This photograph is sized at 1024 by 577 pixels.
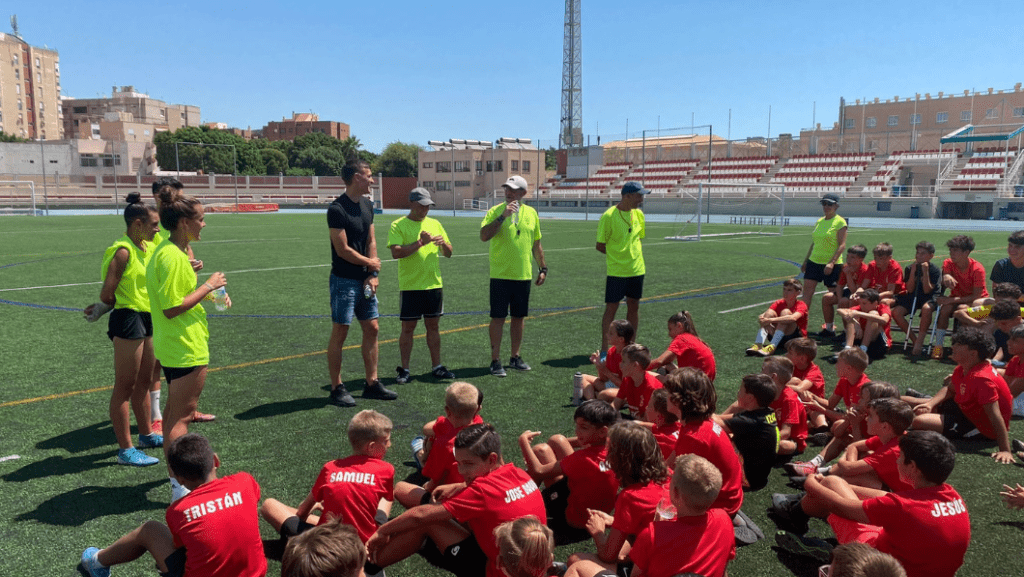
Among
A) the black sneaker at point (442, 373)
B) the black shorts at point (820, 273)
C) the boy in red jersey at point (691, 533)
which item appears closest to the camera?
the boy in red jersey at point (691, 533)

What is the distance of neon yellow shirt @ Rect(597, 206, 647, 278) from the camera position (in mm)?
8320

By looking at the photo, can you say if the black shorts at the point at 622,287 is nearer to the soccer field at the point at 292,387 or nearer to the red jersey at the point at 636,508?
the soccer field at the point at 292,387

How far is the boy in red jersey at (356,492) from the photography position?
11.8ft

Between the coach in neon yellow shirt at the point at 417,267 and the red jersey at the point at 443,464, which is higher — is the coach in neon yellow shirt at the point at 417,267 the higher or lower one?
the higher one

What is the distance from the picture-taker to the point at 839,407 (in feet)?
22.6

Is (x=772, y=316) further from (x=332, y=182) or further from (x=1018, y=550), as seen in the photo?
(x=332, y=182)

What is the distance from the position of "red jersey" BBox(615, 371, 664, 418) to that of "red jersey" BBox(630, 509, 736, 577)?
258 cm

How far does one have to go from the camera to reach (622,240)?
328 inches

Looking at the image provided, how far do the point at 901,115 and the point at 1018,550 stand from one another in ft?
323

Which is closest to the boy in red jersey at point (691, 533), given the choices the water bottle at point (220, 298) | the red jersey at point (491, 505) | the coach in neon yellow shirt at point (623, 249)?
the red jersey at point (491, 505)

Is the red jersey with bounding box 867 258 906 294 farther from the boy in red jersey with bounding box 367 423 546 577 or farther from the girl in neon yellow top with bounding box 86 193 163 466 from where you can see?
the girl in neon yellow top with bounding box 86 193 163 466

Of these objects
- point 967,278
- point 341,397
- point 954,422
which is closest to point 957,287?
point 967,278

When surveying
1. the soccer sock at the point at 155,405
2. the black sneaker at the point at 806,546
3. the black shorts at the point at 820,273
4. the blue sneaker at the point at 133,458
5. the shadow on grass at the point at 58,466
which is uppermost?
the black shorts at the point at 820,273

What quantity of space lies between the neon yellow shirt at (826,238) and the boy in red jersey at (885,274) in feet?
2.95
